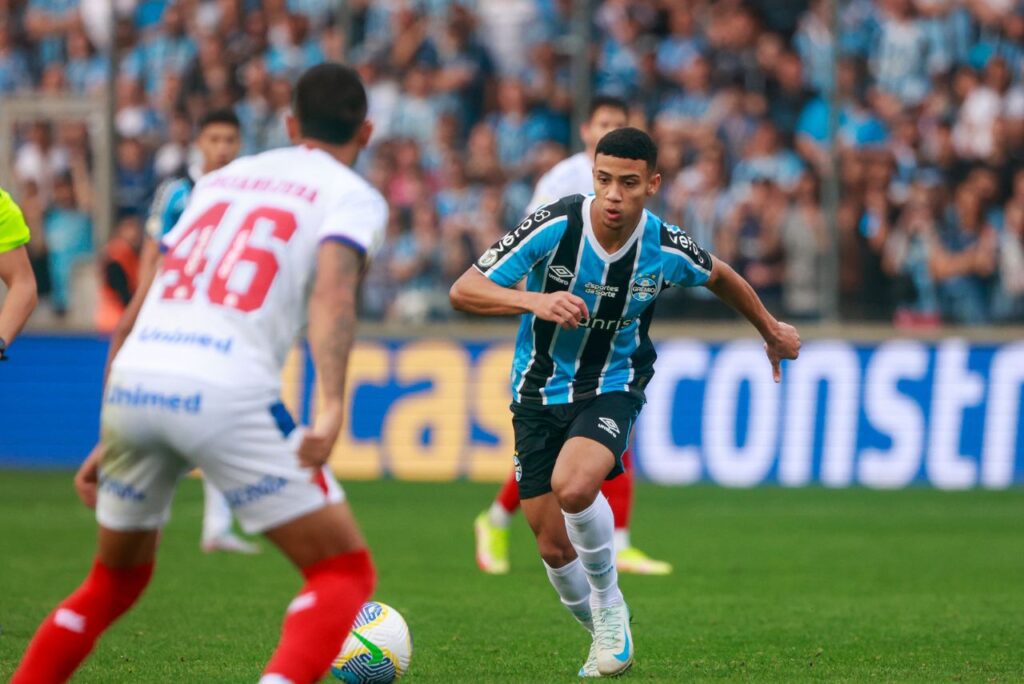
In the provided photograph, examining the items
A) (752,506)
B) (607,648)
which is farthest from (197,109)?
(607,648)

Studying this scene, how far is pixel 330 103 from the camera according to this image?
16.3ft

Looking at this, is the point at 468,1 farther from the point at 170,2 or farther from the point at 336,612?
the point at 336,612

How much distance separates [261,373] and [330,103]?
32.4 inches

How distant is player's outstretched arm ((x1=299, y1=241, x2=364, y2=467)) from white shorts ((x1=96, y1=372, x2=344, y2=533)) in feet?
0.29

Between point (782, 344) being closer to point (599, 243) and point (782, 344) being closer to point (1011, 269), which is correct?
point (599, 243)

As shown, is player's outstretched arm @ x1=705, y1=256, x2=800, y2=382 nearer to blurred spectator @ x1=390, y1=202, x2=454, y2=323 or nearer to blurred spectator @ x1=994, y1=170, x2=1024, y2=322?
blurred spectator @ x1=994, y1=170, x2=1024, y2=322

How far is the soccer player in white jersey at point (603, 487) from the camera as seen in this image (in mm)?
10055

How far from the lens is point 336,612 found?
485 centimetres

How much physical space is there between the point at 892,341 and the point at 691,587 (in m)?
6.88

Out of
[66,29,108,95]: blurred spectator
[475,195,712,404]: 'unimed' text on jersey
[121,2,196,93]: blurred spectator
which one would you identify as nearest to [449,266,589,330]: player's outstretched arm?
[475,195,712,404]: 'unimed' text on jersey

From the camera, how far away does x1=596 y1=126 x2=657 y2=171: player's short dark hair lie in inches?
267

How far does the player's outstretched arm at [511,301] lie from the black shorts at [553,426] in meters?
0.57

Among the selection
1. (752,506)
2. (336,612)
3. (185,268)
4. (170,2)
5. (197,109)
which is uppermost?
(170,2)

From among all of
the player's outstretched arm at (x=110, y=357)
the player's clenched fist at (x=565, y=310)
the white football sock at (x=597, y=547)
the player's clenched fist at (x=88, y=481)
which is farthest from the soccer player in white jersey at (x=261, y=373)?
the white football sock at (x=597, y=547)
